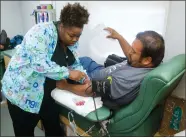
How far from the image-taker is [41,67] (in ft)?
3.46

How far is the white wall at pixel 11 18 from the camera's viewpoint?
2702 millimetres

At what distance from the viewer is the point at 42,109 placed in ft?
4.25

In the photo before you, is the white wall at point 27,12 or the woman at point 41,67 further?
the white wall at point 27,12

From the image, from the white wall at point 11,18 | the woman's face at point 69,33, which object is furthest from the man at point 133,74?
the white wall at point 11,18

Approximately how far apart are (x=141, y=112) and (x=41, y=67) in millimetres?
639

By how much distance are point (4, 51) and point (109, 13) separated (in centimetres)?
138

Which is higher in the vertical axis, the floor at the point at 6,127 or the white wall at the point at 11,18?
the white wall at the point at 11,18

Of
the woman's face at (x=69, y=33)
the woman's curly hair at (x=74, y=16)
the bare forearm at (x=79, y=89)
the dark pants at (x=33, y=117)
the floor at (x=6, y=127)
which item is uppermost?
the woman's curly hair at (x=74, y=16)

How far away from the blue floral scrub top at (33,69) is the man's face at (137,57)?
43 centimetres

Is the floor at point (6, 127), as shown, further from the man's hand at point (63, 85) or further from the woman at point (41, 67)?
the man's hand at point (63, 85)

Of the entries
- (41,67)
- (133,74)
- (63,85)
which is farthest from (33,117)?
(133,74)

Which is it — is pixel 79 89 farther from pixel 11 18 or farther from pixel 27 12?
pixel 11 18

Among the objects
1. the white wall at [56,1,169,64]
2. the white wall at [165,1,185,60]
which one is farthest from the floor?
the white wall at [165,1,185,60]

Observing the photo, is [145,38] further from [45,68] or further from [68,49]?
[45,68]
